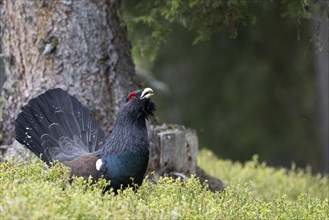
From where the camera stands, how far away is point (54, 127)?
8672mm

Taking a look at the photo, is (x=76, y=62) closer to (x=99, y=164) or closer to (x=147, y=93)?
(x=147, y=93)

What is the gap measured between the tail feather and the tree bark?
83 centimetres

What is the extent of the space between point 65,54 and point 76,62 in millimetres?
160

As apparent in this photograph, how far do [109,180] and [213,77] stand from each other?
13.1 m

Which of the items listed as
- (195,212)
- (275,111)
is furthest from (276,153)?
(195,212)

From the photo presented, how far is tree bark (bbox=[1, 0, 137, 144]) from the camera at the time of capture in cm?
958

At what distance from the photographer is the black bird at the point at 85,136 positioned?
7.45 metres

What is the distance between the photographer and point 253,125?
20516mm

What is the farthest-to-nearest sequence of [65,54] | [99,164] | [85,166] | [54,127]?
[65,54], [54,127], [85,166], [99,164]

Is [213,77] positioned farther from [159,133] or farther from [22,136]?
[22,136]

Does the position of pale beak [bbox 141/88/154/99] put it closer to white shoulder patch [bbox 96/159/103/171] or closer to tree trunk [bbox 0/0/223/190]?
white shoulder patch [bbox 96/159/103/171]

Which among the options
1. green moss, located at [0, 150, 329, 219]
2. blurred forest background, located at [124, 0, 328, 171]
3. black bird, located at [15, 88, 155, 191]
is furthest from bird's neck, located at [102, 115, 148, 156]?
blurred forest background, located at [124, 0, 328, 171]

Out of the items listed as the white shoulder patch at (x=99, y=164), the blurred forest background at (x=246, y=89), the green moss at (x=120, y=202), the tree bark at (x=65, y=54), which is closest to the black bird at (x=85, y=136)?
the white shoulder patch at (x=99, y=164)

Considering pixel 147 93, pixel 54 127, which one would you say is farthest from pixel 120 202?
pixel 54 127
